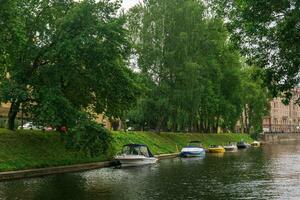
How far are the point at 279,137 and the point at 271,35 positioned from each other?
5232 inches

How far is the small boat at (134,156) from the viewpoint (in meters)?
42.9

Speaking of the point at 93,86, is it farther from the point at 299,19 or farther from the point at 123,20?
the point at 299,19

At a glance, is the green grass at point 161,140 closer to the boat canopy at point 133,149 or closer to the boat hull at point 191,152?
the boat hull at point 191,152

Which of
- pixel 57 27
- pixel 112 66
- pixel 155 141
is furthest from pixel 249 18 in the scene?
pixel 155 141

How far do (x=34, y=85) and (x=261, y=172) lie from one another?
19.0 m

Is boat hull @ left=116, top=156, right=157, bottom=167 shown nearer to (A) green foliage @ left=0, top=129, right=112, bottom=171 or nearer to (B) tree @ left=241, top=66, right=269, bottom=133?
(A) green foliage @ left=0, top=129, right=112, bottom=171

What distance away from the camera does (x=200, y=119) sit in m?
83.0

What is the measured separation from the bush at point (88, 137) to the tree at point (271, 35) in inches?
599

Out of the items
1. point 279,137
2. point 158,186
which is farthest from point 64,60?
point 279,137

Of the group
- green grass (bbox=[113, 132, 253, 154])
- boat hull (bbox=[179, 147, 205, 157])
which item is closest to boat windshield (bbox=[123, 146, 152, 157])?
green grass (bbox=[113, 132, 253, 154])

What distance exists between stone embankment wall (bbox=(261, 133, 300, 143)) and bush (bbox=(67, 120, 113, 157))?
322ft

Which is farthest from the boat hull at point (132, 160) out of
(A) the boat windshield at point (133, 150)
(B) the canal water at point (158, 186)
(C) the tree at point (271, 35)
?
(C) the tree at point (271, 35)

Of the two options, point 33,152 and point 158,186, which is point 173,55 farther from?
point 158,186

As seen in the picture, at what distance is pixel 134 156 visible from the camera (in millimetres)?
43625
